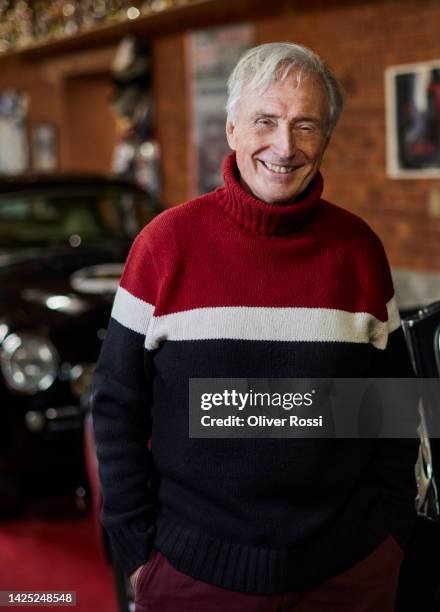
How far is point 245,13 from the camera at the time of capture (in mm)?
6211

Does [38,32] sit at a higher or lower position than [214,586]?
higher

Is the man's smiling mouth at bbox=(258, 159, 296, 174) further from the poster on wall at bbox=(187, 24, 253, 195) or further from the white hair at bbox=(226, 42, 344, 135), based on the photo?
the poster on wall at bbox=(187, 24, 253, 195)

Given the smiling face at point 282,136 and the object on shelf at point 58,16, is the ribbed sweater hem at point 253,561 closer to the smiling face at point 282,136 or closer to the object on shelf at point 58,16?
the smiling face at point 282,136

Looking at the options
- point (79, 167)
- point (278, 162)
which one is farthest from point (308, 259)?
point (79, 167)

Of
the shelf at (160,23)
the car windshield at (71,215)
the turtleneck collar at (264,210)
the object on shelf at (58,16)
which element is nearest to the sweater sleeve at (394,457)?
the turtleneck collar at (264,210)

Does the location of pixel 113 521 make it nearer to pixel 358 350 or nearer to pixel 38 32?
pixel 358 350

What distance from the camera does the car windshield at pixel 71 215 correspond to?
428 cm

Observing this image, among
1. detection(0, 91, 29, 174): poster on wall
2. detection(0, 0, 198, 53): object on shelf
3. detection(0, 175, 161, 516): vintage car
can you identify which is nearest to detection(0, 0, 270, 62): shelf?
detection(0, 0, 198, 53): object on shelf

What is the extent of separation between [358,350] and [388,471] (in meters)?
0.24

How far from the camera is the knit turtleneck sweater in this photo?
4.50 feet

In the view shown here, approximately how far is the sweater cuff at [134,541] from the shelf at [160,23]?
4551 millimetres

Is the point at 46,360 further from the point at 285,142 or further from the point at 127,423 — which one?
the point at 285,142

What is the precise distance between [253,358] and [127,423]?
0.83 ft

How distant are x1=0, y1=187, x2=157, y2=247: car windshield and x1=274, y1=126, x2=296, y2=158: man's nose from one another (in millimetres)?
3052
